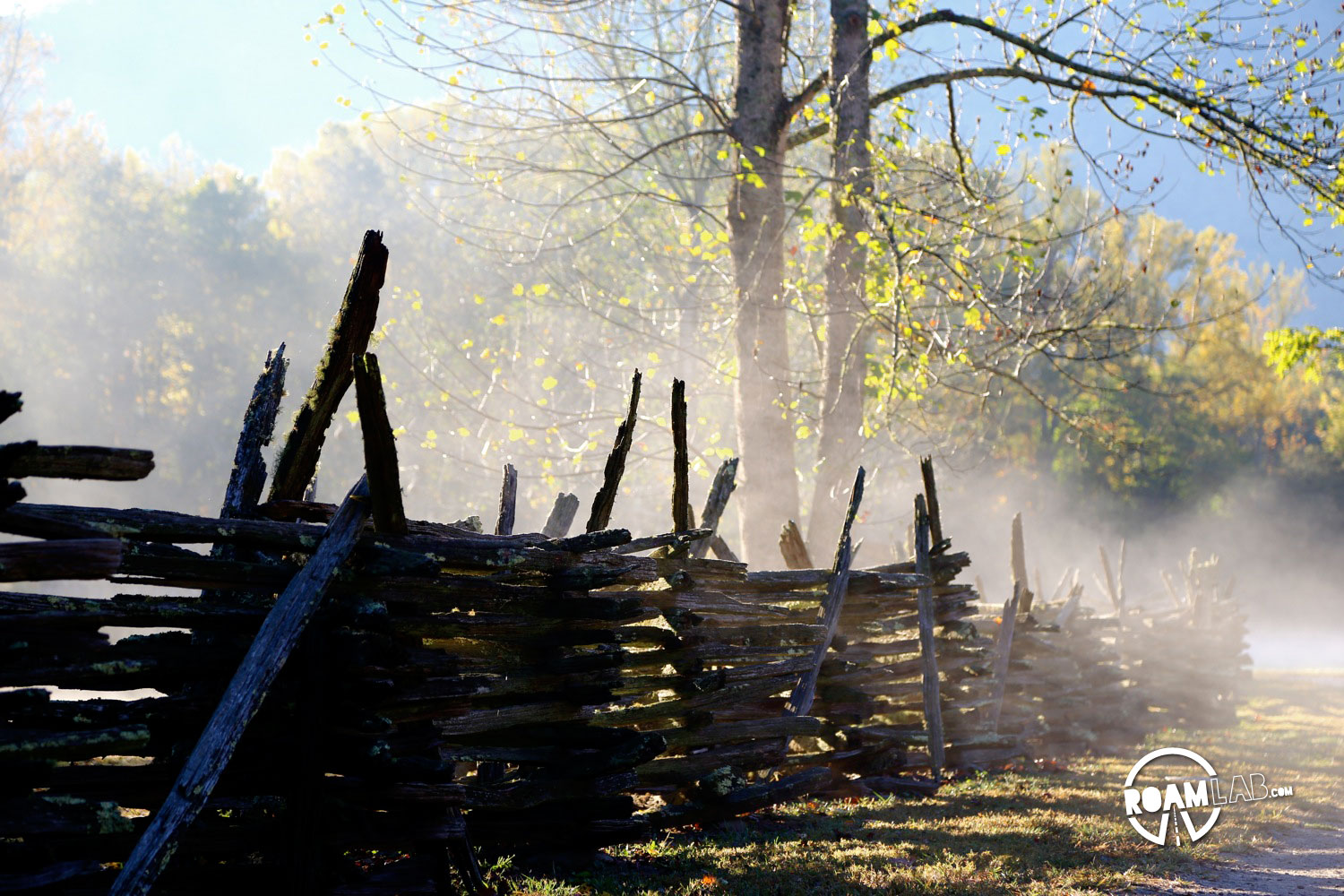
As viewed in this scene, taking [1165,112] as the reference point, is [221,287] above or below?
above

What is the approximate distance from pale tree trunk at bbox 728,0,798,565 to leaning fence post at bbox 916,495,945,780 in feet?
14.7

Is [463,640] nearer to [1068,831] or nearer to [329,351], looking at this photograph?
[329,351]

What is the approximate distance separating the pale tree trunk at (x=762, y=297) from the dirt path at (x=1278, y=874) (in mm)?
8007

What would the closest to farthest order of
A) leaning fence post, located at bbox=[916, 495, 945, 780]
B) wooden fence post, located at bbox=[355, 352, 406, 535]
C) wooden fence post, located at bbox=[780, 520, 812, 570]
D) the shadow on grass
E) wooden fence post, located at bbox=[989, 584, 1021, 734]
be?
wooden fence post, located at bbox=[355, 352, 406, 535] < the shadow on grass < leaning fence post, located at bbox=[916, 495, 945, 780] < wooden fence post, located at bbox=[780, 520, 812, 570] < wooden fence post, located at bbox=[989, 584, 1021, 734]

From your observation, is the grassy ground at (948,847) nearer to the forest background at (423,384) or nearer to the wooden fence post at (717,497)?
the wooden fence post at (717,497)

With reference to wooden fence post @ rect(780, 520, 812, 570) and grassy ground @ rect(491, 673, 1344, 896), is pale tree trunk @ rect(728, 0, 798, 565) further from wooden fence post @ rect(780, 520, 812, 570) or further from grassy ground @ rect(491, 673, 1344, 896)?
grassy ground @ rect(491, 673, 1344, 896)

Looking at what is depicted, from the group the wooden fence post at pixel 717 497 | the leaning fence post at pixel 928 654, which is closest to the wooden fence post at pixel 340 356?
the wooden fence post at pixel 717 497

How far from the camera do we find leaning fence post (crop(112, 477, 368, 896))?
421cm

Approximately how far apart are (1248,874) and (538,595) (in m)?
5.56

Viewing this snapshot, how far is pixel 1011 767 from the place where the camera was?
11.8 metres

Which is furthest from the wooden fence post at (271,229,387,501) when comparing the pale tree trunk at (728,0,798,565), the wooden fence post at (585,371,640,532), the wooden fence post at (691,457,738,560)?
the pale tree trunk at (728,0,798,565)

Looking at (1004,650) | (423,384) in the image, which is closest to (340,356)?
(1004,650)

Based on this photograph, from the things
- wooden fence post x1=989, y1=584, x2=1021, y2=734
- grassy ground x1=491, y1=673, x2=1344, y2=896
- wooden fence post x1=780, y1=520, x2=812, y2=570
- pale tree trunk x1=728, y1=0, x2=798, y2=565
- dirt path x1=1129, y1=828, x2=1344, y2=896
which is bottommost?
dirt path x1=1129, y1=828, x2=1344, y2=896

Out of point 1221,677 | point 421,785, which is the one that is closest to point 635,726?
point 421,785
